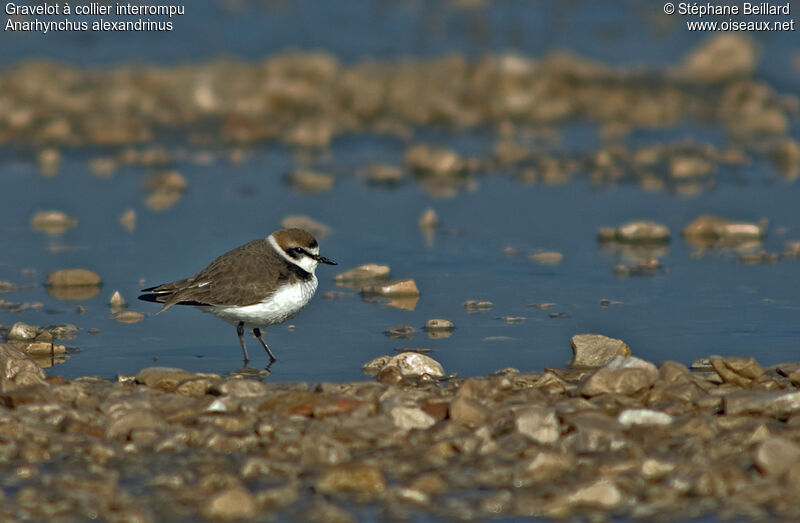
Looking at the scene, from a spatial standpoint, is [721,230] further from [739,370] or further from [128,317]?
[128,317]

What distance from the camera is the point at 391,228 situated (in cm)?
1270

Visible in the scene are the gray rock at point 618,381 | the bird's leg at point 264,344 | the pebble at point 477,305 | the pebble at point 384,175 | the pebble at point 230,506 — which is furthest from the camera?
the pebble at point 384,175

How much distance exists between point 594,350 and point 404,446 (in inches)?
93.6

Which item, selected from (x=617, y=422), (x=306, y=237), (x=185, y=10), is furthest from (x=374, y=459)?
(x=185, y=10)

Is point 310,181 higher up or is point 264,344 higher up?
point 310,181

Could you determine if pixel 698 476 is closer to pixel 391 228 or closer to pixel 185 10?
pixel 391 228

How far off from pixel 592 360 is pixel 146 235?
5.75 m

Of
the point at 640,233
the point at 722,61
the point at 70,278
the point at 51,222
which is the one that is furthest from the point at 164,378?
the point at 722,61

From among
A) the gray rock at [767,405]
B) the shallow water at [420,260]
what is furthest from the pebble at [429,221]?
the gray rock at [767,405]

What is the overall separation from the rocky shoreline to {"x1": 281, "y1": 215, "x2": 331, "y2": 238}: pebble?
4738 mm

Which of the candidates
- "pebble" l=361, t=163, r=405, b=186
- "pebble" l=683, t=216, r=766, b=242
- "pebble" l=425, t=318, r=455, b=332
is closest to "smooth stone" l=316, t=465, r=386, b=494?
"pebble" l=425, t=318, r=455, b=332

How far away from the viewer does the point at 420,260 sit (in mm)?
11539

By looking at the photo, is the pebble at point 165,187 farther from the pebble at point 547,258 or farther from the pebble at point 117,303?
the pebble at point 547,258

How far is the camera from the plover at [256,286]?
8664 millimetres
